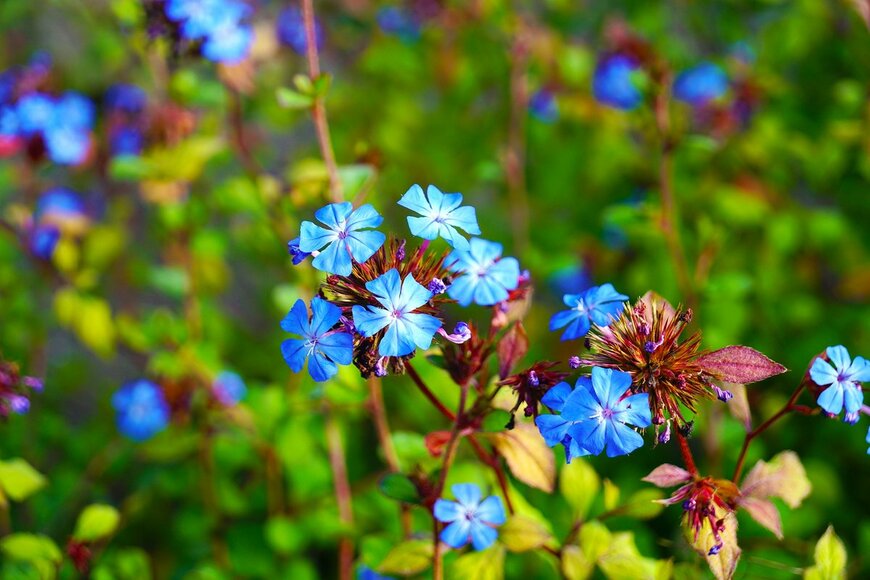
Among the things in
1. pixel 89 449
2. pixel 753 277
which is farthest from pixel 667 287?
pixel 89 449

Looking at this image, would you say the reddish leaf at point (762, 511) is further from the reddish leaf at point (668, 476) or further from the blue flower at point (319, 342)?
the blue flower at point (319, 342)

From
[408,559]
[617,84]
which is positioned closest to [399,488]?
[408,559]

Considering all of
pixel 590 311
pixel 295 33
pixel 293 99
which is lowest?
pixel 590 311

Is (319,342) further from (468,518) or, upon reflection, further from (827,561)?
(827,561)

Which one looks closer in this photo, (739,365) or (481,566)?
(739,365)

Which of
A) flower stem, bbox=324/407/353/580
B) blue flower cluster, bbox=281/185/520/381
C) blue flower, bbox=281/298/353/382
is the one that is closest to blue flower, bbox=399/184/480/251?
blue flower cluster, bbox=281/185/520/381

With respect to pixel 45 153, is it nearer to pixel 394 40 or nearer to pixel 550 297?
pixel 394 40
